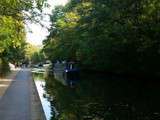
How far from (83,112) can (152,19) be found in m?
17.1

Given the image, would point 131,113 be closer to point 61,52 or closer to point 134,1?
point 134,1

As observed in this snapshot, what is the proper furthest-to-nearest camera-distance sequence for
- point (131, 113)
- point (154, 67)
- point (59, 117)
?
point (154, 67) → point (131, 113) → point (59, 117)

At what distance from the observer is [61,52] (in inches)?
3243

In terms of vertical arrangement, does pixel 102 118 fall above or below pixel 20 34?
below

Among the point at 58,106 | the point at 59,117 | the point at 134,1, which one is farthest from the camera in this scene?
the point at 134,1

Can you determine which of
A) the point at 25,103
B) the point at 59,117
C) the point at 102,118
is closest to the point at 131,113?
the point at 102,118

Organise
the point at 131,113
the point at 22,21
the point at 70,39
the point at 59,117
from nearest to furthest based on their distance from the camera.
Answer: the point at 22,21 < the point at 59,117 < the point at 131,113 < the point at 70,39

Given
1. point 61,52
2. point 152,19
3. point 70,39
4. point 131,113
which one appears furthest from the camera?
point 61,52

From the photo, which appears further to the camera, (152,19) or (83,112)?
(152,19)

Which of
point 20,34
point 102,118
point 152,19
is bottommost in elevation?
point 102,118

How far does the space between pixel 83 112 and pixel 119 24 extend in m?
21.1

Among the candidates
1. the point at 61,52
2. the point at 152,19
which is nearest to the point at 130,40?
the point at 152,19

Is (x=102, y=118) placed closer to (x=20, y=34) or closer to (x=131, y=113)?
(x=131, y=113)

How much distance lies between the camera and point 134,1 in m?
40.5
